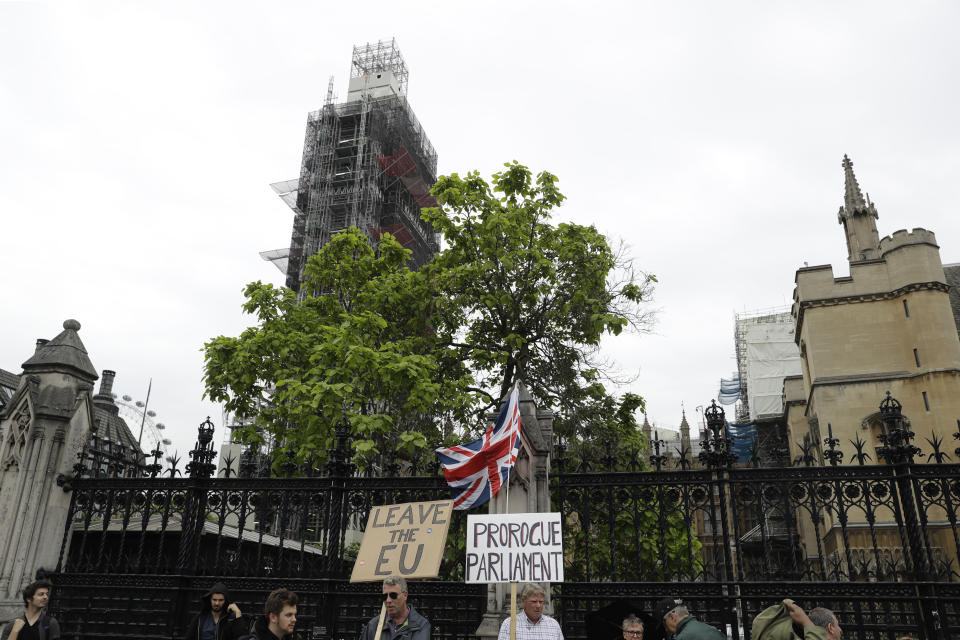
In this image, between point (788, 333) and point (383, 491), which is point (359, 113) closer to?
point (788, 333)

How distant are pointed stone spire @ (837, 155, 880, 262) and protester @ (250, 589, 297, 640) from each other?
1400 inches

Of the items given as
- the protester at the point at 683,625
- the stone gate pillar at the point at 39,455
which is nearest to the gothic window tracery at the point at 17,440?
the stone gate pillar at the point at 39,455

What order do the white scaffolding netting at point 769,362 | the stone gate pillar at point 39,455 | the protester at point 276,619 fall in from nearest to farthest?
the protester at point 276,619 → the stone gate pillar at point 39,455 → the white scaffolding netting at point 769,362

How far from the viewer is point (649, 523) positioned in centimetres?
1094

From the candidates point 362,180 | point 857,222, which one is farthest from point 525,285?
point 362,180

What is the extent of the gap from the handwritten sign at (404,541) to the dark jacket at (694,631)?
8.67 ft

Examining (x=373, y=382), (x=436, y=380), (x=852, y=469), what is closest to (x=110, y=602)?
(x=373, y=382)

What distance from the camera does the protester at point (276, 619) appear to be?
6.11 metres

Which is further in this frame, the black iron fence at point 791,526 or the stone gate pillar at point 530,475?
the stone gate pillar at point 530,475

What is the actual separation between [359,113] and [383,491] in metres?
51.4

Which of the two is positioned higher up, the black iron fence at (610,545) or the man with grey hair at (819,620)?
the black iron fence at (610,545)

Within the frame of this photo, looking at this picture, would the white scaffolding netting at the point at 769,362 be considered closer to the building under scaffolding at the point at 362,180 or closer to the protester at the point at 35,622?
the building under scaffolding at the point at 362,180

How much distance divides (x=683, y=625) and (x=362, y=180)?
49.5 m

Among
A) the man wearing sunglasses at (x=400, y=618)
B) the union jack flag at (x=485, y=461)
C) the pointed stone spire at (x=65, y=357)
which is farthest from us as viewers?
the pointed stone spire at (x=65, y=357)
